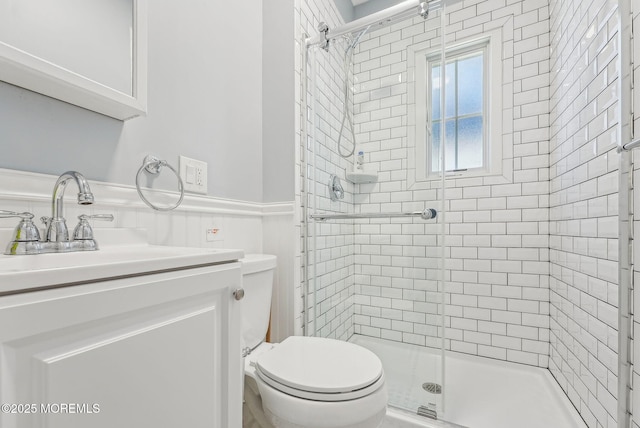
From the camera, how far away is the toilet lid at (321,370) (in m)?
0.88

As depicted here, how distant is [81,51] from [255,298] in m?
1.00

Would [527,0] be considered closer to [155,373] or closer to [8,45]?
[8,45]

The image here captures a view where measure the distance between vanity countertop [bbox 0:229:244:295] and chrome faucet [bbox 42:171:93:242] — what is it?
7 cm

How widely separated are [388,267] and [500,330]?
0.96 metres

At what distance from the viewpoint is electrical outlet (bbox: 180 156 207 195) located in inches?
46.1

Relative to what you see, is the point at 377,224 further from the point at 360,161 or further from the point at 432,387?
the point at 432,387

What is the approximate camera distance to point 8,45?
664 millimetres

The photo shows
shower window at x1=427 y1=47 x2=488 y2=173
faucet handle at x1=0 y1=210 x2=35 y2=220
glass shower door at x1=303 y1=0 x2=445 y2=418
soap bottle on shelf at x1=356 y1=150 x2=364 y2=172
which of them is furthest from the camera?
shower window at x1=427 y1=47 x2=488 y2=173

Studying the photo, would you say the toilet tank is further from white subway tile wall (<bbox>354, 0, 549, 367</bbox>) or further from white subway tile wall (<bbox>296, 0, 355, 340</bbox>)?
white subway tile wall (<bbox>354, 0, 549, 367</bbox>)

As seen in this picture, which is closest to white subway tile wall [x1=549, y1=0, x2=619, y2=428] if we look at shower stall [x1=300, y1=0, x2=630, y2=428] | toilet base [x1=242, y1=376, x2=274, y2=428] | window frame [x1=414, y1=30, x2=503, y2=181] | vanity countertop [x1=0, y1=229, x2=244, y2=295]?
shower stall [x1=300, y1=0, x2=630, y2=428]

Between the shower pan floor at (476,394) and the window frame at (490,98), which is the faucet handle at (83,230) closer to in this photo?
the shower pan floor at (476,394)

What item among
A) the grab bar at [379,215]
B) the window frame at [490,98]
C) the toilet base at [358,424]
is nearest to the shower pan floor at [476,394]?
the toilet base at [358,424]

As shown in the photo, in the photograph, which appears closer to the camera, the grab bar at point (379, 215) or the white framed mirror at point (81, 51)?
the white framed mirror at point (81, 51)

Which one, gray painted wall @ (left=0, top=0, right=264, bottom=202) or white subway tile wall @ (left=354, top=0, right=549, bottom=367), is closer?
gray painted wall @ (left=0, top=0, right=264, bottom=202)
